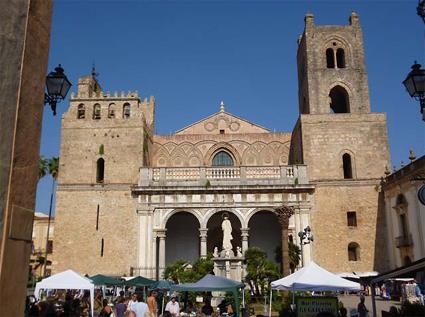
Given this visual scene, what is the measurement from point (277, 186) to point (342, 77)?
8.87 meters

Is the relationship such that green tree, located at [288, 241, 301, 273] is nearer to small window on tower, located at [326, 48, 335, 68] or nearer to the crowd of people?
the crowd of people

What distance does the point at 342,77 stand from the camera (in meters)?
30.5

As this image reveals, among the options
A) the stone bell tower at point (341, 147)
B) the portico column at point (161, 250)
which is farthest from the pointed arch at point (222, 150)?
the portico column at point (161, 250)

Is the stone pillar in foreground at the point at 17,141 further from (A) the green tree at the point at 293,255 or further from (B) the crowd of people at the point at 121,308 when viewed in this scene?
(A) the green tree at the point at 293,255

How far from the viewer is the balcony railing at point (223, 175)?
27.9 m

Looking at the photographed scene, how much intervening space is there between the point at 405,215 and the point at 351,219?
343cm

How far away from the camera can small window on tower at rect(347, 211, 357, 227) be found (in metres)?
27.4

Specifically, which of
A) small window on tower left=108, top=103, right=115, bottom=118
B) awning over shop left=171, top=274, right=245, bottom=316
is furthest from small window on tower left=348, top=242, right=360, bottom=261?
small window on tower left=108, top=103, right=115, bottom=118

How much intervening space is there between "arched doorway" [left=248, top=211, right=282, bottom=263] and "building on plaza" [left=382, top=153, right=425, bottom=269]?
719 cm

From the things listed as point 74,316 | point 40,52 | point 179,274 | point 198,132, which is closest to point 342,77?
point 198,132

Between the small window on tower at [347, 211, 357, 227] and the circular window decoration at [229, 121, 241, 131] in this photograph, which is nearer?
the small window on tower at [347, 211, 357, 227]

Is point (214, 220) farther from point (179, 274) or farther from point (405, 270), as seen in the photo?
point (405, 270)

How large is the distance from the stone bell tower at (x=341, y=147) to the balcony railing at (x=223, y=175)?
4.13 feet

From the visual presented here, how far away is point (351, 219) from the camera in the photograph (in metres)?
27.5
